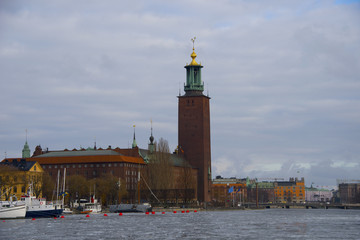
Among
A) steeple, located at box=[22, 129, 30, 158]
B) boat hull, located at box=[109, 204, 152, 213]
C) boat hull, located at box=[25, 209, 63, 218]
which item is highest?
steeple, located at box=[22, 129, 30, 158]

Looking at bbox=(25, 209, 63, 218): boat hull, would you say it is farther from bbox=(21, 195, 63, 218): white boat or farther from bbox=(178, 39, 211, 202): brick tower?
bbox=(178, 39, 211, 202): brick tower

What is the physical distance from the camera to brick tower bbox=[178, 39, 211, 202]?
16738cm

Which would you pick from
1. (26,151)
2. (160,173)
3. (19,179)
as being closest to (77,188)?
(19,179)

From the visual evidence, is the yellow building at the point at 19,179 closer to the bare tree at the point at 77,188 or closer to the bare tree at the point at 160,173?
the bare tree at the point at 77,188

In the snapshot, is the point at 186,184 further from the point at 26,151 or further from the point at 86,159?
the point at 26,151

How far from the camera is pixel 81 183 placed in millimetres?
125500

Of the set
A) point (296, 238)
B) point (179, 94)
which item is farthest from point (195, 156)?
point (296, 238)

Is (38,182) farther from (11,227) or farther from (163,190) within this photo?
(11,227)

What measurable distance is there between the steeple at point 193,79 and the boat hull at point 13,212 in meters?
92.4

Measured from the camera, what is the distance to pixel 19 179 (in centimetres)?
11844

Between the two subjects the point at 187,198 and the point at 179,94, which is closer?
the point at 187,198

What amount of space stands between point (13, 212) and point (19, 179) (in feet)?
122

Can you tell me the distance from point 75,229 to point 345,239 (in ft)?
86.3

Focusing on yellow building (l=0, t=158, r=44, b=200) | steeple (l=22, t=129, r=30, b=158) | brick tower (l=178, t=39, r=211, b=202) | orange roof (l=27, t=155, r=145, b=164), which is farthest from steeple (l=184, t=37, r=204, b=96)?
yellow building (l=0, t=158, r=44, b=200)
